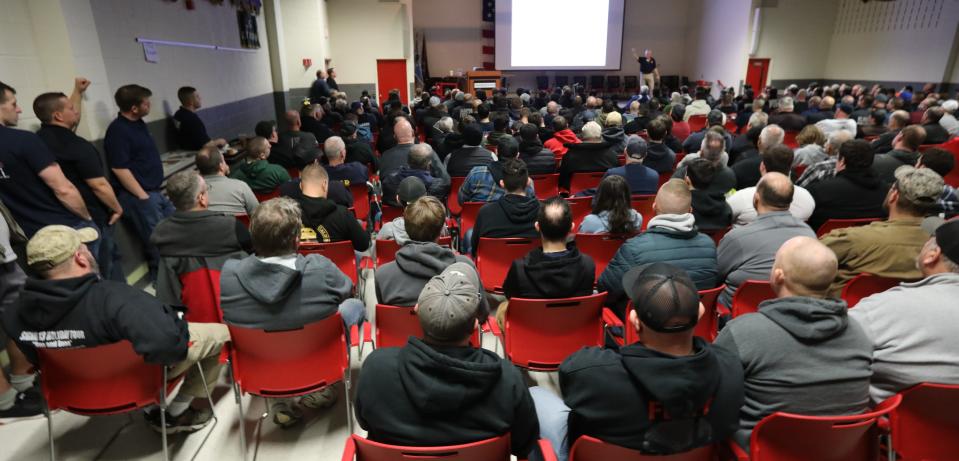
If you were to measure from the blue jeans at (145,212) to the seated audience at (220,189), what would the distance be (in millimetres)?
826

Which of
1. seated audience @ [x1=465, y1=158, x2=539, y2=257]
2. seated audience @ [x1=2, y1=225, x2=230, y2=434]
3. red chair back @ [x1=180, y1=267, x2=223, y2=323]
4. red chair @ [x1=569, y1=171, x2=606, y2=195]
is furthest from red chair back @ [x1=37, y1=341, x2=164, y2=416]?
red chair @ [x1=569, y1=171, x2=606, y2=195]

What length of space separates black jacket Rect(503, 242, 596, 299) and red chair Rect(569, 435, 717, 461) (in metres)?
1.03

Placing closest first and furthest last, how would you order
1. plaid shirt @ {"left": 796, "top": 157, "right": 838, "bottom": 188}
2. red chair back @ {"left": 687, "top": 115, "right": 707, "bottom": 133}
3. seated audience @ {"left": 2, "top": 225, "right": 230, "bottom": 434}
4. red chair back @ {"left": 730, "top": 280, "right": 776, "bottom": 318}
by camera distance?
seated audience @ {"left": 2, "top": 225, "right": 230, "bottom": 434} → red chair back @ {"left": 730, "top": 280, "right": 776, "bottom": 318} → plaid shirt @ {"left": 796, "top": 157, "right": 838, "bottom": 188} → red chair back @ {"left": 687, "top": 115, "right": 707, "bottom": 133}

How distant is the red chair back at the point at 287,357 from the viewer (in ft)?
6.91

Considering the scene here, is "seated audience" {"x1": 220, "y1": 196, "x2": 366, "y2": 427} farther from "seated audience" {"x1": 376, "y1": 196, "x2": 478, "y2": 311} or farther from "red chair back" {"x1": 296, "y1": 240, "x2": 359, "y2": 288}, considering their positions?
"red chair back" {"x1": 296, "y1": 240, "x2": 359, "y2": 288}

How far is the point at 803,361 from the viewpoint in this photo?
1.56 metres

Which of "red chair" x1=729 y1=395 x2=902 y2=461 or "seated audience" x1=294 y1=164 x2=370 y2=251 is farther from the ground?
"seated audience" x1=294 y1=164 x2=370 y2=251

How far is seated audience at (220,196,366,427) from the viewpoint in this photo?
2.11 metres

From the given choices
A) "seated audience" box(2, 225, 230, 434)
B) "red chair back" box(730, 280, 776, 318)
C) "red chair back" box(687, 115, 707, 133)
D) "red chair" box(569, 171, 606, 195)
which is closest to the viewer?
"seated audience" box(2, 225, 230, 434)

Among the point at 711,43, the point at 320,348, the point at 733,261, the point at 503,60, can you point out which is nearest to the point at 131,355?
the point at 320,348

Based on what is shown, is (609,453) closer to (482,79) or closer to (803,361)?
(803,361)

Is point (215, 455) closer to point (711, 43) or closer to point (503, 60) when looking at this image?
point (503, 60)

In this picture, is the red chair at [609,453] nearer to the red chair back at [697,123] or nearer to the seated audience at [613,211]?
the seated audience at [613,211]

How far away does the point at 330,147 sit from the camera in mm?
4660
